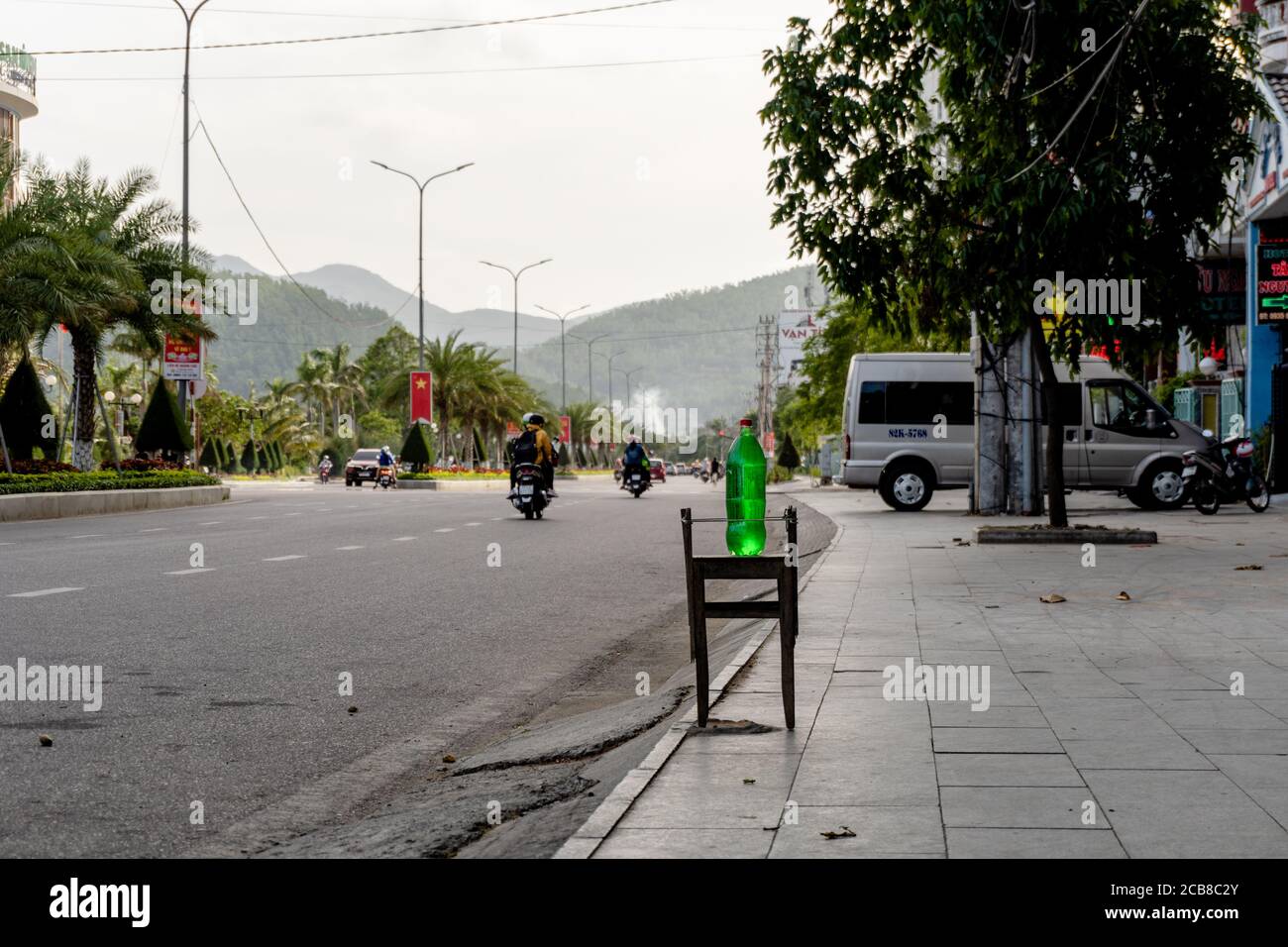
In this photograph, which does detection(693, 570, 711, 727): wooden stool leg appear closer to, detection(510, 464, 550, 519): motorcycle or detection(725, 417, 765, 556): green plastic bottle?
detection(725, 417, 765, 556): green plastic bottle

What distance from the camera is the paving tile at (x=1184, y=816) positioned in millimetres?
4305

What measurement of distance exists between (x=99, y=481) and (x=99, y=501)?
150 cm

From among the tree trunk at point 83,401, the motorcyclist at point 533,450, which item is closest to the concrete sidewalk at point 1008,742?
the motorcyclist at point 533,450

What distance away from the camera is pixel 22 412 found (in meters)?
34.3

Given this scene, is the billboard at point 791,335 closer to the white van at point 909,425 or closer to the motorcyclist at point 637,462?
the motorcyclist at point 637,462

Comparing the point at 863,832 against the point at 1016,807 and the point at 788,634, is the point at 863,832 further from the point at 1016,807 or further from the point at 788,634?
the point at 788,634

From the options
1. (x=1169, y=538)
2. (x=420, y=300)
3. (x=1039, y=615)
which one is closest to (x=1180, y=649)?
(x=1039, y=615)

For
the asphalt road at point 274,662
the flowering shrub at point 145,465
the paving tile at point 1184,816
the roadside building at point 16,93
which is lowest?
the asphalt road at point 274,662

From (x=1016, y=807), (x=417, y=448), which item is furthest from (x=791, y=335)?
(x=1016, y=807)

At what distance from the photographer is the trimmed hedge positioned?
2837 centimetres

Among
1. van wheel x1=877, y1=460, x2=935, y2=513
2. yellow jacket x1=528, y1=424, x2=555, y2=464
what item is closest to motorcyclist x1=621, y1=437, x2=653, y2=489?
van wheel x1=877, y1=460, x2=935, y2=513

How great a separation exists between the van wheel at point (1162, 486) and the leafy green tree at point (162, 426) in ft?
81.6
